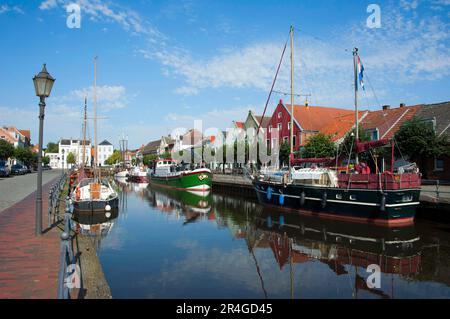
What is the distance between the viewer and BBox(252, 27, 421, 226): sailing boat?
61.9ft

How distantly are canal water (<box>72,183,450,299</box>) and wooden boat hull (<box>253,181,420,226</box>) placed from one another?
0.74 m

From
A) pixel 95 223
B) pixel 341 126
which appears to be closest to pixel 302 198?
pixel 95 223

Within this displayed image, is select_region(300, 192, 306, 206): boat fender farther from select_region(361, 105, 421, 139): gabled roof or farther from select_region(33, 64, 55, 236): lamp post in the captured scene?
select_region(361, 105, 421, 139): gabled roof

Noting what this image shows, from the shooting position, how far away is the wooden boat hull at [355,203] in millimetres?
18891

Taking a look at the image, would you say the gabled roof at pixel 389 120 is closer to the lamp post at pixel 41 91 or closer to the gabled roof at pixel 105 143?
the lamp post at pixel 41 91

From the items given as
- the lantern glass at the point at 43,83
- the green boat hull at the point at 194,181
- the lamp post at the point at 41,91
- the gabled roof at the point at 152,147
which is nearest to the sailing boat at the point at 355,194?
the lamp post at the point at 41,91

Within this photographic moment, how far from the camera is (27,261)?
8539 mm

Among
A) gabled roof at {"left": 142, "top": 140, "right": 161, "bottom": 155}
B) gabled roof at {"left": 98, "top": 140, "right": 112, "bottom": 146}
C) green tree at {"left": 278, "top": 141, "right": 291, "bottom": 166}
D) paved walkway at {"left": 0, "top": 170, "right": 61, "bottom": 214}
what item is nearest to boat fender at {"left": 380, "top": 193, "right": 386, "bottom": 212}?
paved walkway at {"left": 0, "top": 170, "right": 61, "bottom": 214}

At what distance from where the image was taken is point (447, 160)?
30047 mm

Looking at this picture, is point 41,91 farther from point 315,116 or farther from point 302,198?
point 315,116

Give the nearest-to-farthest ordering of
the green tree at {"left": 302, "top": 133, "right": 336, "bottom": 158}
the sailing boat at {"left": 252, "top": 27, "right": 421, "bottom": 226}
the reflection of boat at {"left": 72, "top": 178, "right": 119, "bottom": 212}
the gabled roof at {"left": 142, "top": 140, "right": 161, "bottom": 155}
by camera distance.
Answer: the sailing boat at {"left": 252, "top": 27, "right": 421, "bottom": 226}
the reflection of boat at {"left": 72, "top": 178, "right": 119, "bottom": 212}
the green tree at {"left": 302, "top": 133, "right": 336, "bottom": 158}
the gabled roof at {"left": 142, "top": 140, "right": 161, "bottom": 155}
